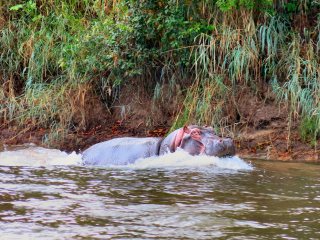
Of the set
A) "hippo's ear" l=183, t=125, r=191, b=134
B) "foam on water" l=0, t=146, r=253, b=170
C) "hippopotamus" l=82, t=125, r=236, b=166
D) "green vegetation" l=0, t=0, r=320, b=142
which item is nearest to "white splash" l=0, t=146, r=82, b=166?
"foam on water" l=0, t=146, r=253, b=170

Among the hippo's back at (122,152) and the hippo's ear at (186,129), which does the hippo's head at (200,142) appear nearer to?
the hippo's ear at (186,129)

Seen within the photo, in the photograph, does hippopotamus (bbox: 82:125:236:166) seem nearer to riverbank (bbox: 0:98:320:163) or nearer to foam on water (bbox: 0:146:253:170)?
foam on water (bbox: 0:146:253:170)

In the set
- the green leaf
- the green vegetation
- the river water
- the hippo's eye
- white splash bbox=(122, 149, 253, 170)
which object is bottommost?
the river water

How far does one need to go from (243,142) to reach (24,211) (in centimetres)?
493

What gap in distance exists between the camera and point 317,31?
9.68m

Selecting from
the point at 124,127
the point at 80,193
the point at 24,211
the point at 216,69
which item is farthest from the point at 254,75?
the point at 24,211

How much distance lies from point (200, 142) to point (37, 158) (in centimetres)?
200

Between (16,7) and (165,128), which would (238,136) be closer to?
(165,128)

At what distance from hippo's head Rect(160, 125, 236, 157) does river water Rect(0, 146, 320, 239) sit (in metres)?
0.10

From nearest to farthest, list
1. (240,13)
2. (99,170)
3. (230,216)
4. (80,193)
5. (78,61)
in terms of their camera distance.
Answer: (230,216), (80,193), (99,170), (240,13), (78,61)

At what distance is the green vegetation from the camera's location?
9.28 metres

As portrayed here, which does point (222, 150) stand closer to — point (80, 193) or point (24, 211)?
point (80, 193)

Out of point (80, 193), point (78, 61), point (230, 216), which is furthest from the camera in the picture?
point (78, 61)

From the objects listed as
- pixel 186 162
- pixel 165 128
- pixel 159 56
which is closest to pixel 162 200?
pixel 186 162
